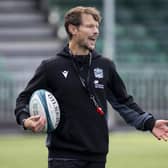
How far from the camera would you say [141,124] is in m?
7.83

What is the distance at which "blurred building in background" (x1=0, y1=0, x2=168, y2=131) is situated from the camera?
935 inches

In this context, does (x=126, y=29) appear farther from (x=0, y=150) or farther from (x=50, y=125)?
(x=50, y=125)

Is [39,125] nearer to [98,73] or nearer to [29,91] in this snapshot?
[29,91]

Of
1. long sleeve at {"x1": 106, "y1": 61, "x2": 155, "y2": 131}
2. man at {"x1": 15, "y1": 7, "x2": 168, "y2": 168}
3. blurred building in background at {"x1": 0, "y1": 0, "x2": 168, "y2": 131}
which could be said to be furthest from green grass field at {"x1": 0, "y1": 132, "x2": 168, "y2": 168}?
man at {"x1": 15, "y1": 7, "x2": 168, "y2": 168}

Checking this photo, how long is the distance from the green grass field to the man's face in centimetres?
647

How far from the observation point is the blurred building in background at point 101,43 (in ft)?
77.9

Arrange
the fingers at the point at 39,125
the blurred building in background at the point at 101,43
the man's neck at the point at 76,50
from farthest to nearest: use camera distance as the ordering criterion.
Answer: the blurred building in background at the point at 101,43
the man's neck at the point at 76,50
the fingers at the point at 39,125

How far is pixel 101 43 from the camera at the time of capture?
2762cm

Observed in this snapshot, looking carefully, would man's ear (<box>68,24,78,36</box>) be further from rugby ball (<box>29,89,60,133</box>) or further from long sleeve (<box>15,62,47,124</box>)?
rugby ball (<box>29,89,60,133</box>)

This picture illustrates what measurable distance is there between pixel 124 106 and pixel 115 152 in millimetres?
8791

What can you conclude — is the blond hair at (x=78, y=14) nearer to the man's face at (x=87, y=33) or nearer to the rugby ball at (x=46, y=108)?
the man's face at (x=87, y=33)

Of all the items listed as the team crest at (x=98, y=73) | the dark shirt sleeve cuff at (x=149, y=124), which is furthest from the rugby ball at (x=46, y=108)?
the dark shirt sleeve cuff at (x=149, y=124)

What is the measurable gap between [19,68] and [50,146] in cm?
1899

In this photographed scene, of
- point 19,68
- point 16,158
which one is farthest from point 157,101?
point 16,158
